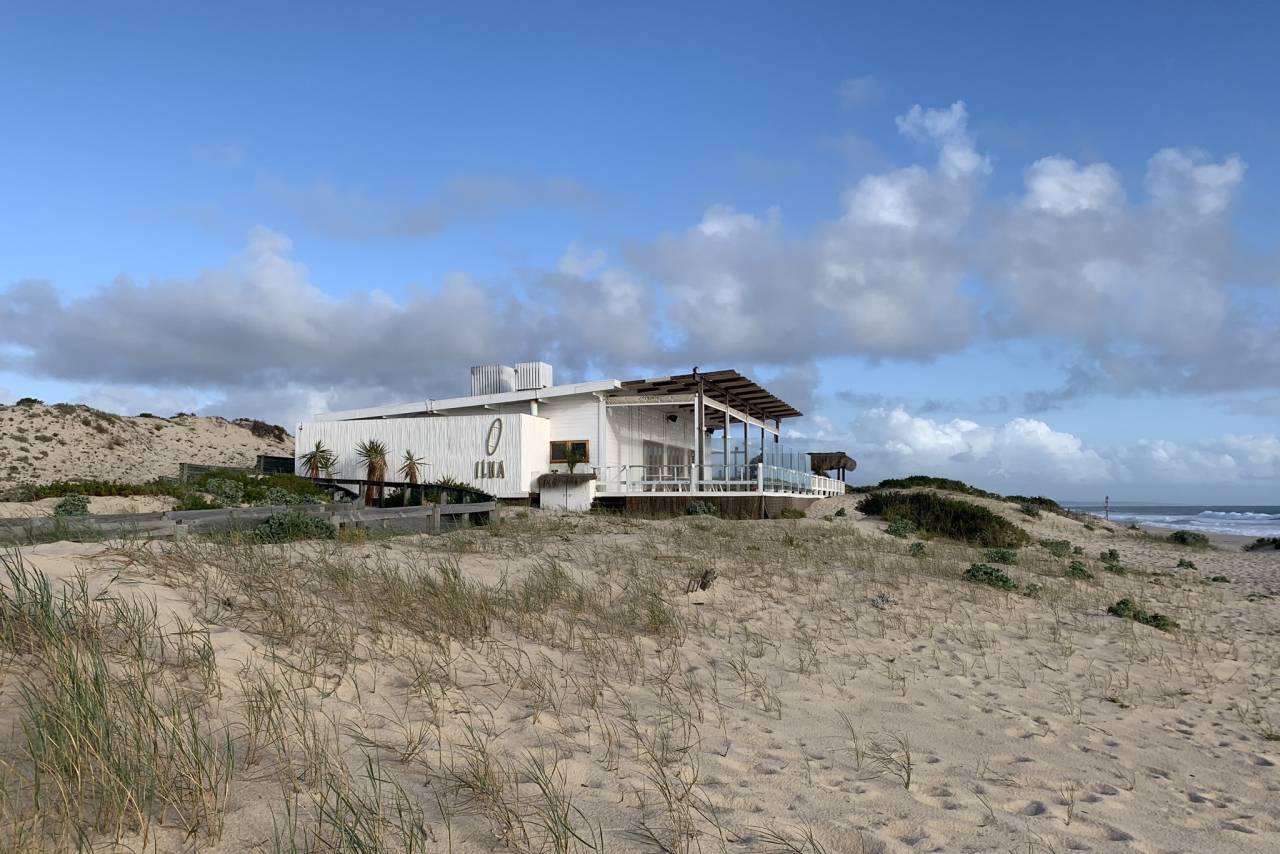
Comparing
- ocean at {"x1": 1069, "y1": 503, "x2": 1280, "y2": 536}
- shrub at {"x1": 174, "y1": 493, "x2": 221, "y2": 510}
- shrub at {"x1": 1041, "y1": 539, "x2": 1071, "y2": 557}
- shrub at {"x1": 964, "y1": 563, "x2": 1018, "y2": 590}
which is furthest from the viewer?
ocean at {"x1": 1069, "y1": 503, "x2": 1280, "y2": 536}

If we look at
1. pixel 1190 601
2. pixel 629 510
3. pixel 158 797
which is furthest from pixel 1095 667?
pixel 629 510

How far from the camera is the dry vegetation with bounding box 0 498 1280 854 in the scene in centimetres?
349

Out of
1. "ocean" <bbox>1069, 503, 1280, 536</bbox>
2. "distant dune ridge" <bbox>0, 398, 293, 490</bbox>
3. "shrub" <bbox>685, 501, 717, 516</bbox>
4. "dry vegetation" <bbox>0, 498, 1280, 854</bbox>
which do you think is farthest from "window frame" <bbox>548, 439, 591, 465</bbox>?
"ocean" <bbox>1069, 503, 1280, 536</bbox>

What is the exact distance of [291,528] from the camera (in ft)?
35.7

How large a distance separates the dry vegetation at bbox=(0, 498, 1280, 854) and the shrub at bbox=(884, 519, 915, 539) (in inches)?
392

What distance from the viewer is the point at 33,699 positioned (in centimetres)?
412

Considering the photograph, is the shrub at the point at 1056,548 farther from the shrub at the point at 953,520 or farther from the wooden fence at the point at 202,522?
the wooden fence at the point at 202,522

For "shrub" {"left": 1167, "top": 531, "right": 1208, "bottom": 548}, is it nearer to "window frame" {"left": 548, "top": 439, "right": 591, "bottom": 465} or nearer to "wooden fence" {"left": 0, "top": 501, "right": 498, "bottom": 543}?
"window frame" {"left": 548, "top": 439, "right": 591, "bottom": 465}

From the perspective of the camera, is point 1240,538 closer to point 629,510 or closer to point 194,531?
point 629,510

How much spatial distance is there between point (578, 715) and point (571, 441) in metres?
21.9

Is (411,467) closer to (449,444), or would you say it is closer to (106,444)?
(449,444)

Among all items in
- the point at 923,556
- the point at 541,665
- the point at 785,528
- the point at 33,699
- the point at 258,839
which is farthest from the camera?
the point at 785,528

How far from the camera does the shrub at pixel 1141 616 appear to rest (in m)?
9.79

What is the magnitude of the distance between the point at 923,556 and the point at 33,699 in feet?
43.3
